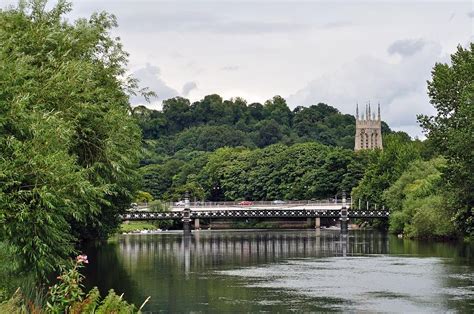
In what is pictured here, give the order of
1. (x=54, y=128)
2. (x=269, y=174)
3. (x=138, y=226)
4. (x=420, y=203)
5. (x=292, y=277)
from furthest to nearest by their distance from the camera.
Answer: (x=269, y=174), (x=138, y=226), (x=420, y=203), (x=292, y=277), (x=54, y=128)

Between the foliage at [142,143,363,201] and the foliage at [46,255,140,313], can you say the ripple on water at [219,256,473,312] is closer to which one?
the foliage at [46,255,140,313]

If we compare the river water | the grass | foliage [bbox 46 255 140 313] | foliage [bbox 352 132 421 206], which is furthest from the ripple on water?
the grass

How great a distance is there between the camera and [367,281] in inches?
2014

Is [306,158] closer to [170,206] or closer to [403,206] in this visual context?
[170,206]

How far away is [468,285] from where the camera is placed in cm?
4719

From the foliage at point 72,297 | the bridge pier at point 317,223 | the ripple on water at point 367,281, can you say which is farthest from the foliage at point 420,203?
the foliage at point 72,297

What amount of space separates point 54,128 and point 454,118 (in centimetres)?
4337

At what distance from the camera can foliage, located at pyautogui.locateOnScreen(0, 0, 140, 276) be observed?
29.8 metres

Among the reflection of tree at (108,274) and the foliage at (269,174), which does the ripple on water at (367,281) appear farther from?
the foliage at (269,174)

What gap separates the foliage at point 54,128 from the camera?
29828 millimetres

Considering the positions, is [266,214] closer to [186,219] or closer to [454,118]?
[186,219]

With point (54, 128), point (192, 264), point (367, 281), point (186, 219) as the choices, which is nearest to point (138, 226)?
point (186, 219)

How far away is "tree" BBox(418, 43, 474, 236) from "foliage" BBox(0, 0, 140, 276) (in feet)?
83.8

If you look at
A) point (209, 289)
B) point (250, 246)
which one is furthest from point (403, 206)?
point (209, 289)
